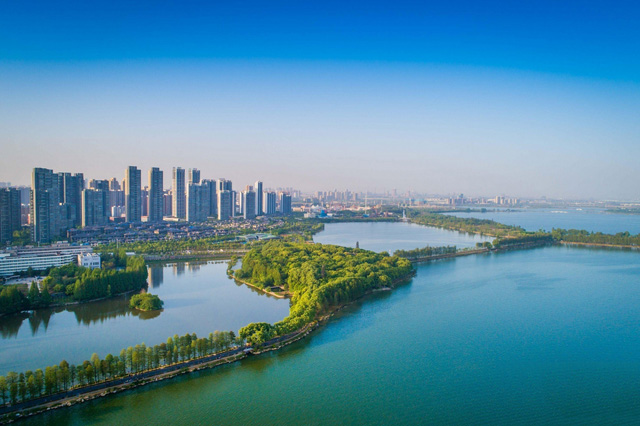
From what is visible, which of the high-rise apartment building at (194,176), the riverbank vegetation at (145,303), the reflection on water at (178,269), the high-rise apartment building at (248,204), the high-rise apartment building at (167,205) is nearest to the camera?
the riverbank vegetation at (145,303)

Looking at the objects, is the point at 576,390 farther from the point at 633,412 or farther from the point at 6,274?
the point at 6,274

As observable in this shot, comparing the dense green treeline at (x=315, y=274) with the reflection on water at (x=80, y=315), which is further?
the dense green treeline at (x=315, y=274)

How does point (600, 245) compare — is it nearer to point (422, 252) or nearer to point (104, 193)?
point (422, 252)

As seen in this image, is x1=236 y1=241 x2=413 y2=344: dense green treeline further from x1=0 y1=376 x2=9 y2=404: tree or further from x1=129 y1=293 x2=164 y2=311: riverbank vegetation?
x1=0 y1=376 x2=9 y2=404: tree

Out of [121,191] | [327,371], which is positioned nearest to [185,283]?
[327,371]

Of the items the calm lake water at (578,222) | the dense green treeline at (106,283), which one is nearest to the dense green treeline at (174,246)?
the dense green treeline at (106,283)

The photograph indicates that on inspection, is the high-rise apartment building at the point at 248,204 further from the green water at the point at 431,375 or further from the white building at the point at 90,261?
the green water at the point at 431,375

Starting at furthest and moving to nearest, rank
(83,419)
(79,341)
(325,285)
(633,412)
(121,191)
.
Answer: (121,191)
(325,285)
(79,341)
(633,412)
(83,419)
